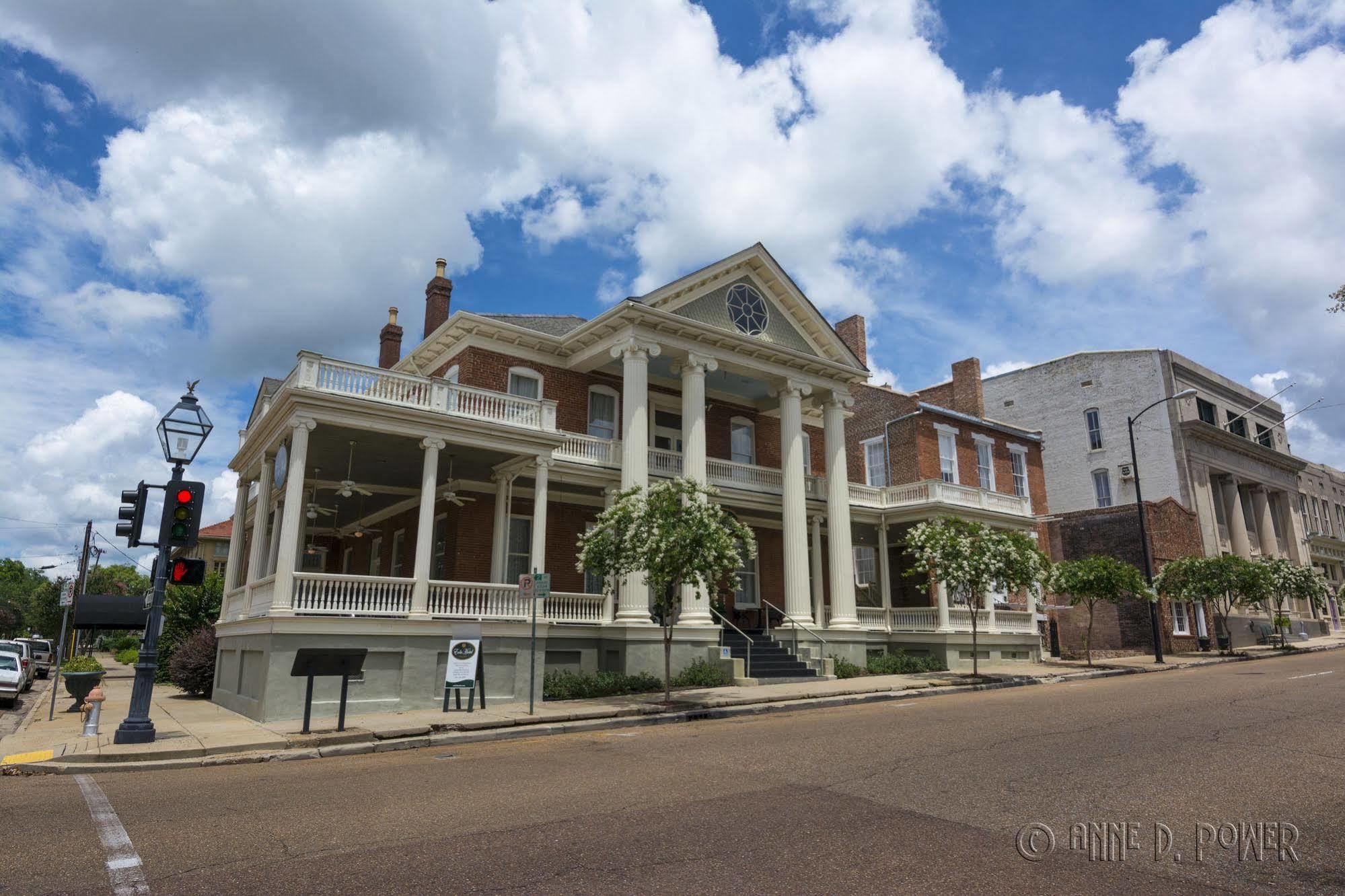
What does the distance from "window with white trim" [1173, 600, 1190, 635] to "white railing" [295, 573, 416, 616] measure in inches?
1329

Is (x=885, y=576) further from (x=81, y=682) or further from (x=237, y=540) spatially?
(x=81, y=682)

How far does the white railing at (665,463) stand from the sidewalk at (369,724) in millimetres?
6546

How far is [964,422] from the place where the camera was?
108ft

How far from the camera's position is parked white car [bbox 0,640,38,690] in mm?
23764

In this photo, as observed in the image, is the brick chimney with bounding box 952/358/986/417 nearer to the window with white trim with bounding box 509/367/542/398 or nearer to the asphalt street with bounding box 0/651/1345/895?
the window with white trim with bounding box 509/367/542/398

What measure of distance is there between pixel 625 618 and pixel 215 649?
11.0m

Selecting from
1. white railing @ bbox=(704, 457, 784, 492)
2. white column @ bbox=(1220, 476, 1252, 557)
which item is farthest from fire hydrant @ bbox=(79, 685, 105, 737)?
white column @ bbox=(1220, 476, 1252, 557)

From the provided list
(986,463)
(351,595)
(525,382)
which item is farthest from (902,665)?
(351,595)

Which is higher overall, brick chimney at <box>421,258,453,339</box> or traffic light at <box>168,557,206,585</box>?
brick chimney at <box>421,258,453,339</box>

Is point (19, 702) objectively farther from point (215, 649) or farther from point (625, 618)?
point (625, 618)

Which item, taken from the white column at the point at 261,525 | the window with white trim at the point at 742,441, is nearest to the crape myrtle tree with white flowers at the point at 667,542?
the white column at the point at 261,525

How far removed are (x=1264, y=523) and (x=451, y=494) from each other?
49794 millimetres

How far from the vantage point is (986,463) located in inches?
1328

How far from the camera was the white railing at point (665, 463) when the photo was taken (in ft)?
77.0
